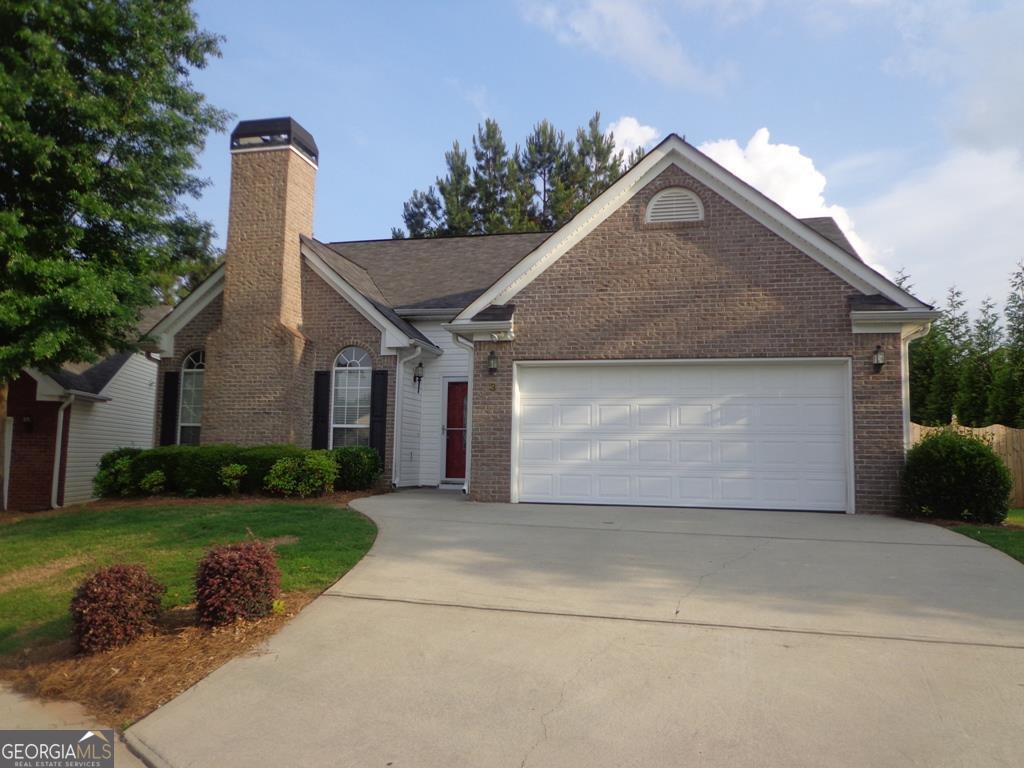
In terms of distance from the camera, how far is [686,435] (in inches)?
476

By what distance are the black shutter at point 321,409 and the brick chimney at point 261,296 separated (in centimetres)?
41

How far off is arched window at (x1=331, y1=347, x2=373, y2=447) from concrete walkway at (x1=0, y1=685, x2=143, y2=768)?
34.0ft

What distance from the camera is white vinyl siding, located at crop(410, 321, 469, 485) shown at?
16.2 meters

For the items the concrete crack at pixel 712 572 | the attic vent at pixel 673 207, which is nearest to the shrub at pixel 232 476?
→ the attic vent at pixel 673 207

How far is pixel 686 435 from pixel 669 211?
3.61 m

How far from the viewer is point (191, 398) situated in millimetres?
16422

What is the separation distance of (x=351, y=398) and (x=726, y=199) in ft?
26.7

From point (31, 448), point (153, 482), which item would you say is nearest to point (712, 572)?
point (153, 482)

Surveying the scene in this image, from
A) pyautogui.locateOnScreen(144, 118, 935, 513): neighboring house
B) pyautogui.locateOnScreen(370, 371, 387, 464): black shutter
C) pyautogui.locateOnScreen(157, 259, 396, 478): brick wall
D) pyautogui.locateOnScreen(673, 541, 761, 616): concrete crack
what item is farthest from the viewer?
pyautogui.locateOnScreen(370, 371, 387, 464): black shutter

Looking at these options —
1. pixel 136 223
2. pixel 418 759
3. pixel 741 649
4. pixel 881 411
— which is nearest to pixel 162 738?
pixel 418 759

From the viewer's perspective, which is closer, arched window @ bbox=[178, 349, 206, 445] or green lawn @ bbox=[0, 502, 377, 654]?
green lawn @ bbox=[0, 502, 377, 654]

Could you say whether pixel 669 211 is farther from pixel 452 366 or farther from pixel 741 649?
pixel 741 649

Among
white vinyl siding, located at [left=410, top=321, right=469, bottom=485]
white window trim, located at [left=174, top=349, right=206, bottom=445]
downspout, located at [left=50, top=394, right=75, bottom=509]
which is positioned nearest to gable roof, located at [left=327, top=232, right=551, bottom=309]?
white vinyl siding, located at [left=410, top=321, right=469, bottom=485]

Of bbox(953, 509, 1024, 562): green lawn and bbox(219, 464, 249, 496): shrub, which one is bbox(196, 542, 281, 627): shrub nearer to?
bbox(953, 509, 1024, 562): green lawn
